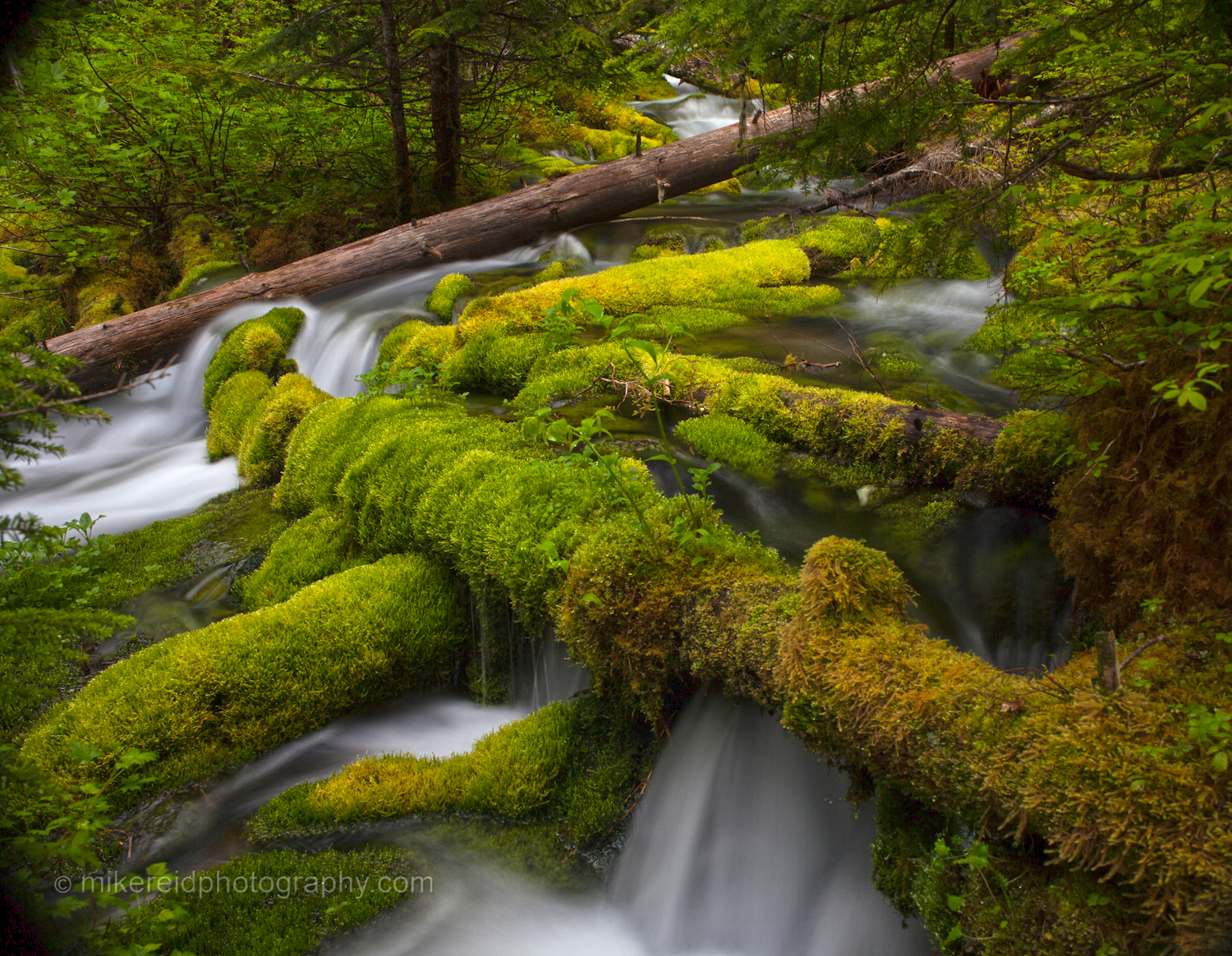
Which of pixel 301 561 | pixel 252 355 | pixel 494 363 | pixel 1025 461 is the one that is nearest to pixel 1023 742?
pixel 1025 461

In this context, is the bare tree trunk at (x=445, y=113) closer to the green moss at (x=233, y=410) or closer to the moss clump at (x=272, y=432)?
the green moss at (x=233, y=410)

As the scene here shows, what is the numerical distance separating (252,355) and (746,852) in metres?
7.85

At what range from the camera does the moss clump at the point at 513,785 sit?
3740mm

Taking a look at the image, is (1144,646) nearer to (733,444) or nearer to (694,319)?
(733,444)

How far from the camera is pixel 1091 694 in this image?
8.03 ft

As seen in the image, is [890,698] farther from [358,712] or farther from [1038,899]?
[358,712]

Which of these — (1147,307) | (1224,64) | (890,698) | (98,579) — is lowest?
(98,579)

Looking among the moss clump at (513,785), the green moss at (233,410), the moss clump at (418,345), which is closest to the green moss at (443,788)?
→ the moss clump at (513,785)

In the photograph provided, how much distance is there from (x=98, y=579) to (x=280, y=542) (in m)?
1.49

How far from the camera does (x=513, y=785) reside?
3.79 metres

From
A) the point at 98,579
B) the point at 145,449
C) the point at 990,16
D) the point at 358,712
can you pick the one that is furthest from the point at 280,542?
the point at 990,16

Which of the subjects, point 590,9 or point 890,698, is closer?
point 890,698

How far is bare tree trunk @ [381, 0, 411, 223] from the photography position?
9781 mm

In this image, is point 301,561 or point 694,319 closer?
point 301,561
